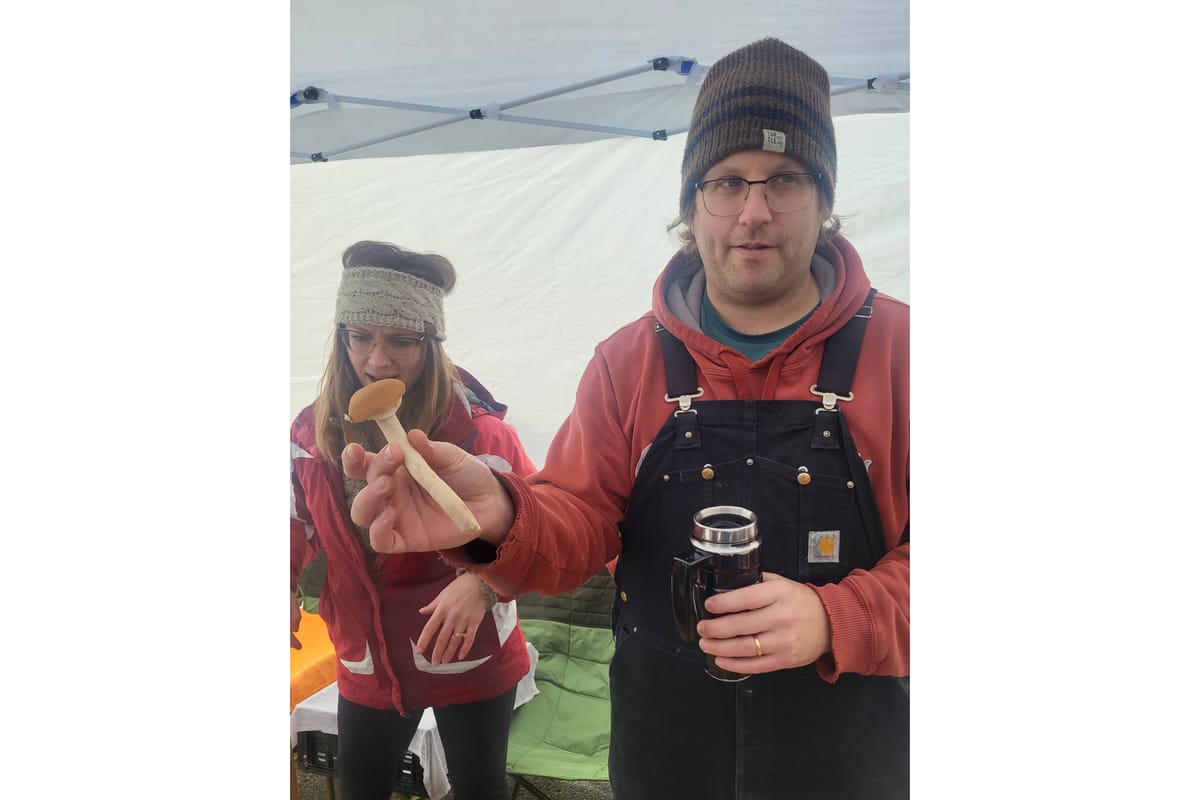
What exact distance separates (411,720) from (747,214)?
1163 millimetres

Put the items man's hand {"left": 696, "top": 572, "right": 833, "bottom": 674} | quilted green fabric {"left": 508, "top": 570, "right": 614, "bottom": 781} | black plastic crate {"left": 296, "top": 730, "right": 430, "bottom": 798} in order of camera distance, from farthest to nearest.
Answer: black plastic crate {"left": 296, "top": 730, "right": 430, "bottom": 798}
quilted green fabric {"left": 508, "top": 570, "right": 614, "bottom": 781}
man's hand {"left": 696, "top": 572, "right": 833, "bottom": 674}

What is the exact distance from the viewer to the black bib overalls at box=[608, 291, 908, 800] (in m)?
1.41

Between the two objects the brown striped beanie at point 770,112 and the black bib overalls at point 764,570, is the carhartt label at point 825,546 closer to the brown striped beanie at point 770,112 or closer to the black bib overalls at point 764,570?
the black bib overalls at point 764,570

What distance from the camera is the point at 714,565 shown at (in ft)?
4.64

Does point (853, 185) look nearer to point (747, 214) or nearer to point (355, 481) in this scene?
point (747, 214)

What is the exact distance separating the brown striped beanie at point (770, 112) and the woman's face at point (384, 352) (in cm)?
62

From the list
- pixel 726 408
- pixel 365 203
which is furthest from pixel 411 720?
pixel 365 203

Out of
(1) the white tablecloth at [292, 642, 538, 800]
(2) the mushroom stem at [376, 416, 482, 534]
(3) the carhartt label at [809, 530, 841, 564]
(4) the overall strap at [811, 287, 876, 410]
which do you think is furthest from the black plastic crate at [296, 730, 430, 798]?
(4) the overall strap at [811, 287, 876, 410]

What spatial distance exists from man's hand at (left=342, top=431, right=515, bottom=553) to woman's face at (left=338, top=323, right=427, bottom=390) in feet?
0.54

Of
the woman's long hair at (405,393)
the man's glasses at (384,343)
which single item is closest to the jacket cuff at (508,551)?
the woman's long hair at (405,393)

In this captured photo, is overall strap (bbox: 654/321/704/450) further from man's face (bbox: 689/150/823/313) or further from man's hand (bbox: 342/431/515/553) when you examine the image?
man's hand (bbox: 342/431/515/553)

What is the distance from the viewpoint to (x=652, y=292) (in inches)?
61.0

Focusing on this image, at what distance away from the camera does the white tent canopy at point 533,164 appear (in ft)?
4.89

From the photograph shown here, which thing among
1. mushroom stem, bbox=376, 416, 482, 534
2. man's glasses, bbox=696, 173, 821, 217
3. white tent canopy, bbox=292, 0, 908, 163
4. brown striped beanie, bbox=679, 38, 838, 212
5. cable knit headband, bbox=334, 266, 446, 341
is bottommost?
mushroom stem, bbox=376, 416, 482, 534
